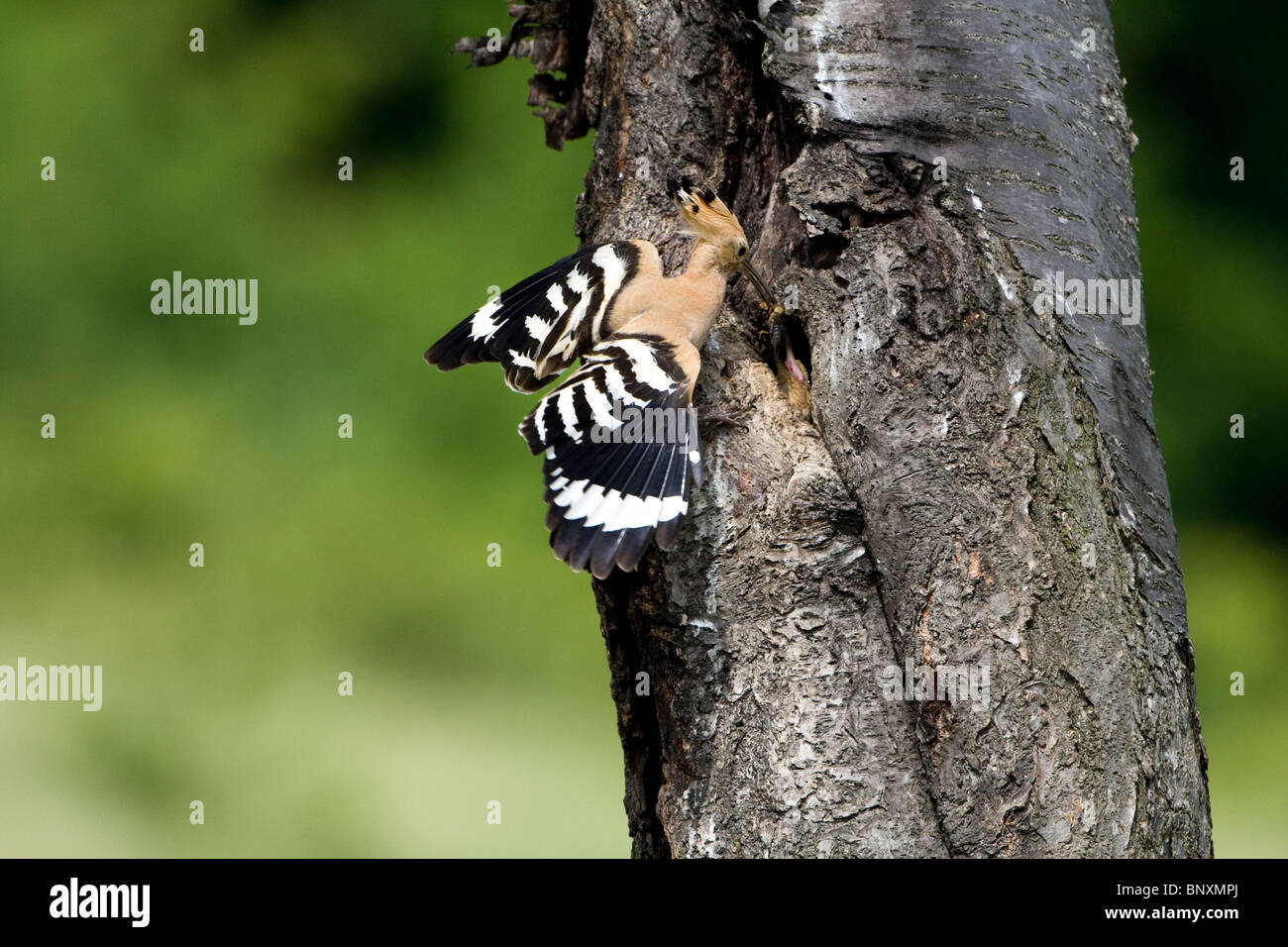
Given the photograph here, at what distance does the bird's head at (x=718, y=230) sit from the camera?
141cm

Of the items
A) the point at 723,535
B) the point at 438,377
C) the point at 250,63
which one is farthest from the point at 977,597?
the point at 250,63

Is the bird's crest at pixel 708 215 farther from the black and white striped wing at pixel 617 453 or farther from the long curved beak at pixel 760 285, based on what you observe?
the black and white striped wing at pixel 617 453

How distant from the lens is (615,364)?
1.32 metres

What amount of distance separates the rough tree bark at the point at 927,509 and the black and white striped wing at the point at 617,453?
90 millimetres

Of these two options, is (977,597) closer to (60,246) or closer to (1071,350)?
(1071,350)

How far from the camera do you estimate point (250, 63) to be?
3.03m

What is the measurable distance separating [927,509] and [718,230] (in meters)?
0.42

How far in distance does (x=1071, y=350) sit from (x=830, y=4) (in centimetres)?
51
